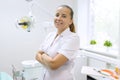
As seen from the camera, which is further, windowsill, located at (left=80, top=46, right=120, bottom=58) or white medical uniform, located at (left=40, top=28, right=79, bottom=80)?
windowsill, located at (left=80, top=46, right=120, bottom=58)

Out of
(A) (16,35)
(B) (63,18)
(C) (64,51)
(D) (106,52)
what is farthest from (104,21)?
(C) (64,51)

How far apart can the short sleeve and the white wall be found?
1563mm

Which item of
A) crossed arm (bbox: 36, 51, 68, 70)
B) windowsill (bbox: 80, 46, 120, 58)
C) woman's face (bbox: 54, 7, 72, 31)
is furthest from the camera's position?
windowsill (bbox: 80, 46, 120, 58)

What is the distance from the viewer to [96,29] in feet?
10.7

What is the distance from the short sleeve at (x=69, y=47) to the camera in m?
1.40

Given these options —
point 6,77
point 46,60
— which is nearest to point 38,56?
point 46,60

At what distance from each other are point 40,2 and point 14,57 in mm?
1079

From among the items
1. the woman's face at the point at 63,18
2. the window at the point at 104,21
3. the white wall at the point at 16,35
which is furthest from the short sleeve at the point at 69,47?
the white wall at the point at 16,35

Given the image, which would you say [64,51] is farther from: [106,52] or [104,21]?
[104,21]

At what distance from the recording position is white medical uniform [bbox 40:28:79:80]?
1422 millimetres

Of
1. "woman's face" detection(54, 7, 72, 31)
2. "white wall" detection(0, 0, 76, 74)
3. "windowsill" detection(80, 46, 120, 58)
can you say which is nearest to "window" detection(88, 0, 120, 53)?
"windowsill" detection(80, 46, 120, 58)

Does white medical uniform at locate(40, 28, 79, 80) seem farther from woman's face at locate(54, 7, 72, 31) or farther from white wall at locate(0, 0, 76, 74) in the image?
white wall at locate(0, 0, 76, 74)

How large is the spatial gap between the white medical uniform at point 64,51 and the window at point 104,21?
129cm

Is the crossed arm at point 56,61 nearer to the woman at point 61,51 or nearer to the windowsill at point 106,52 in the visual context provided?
the woman at point 61,51
